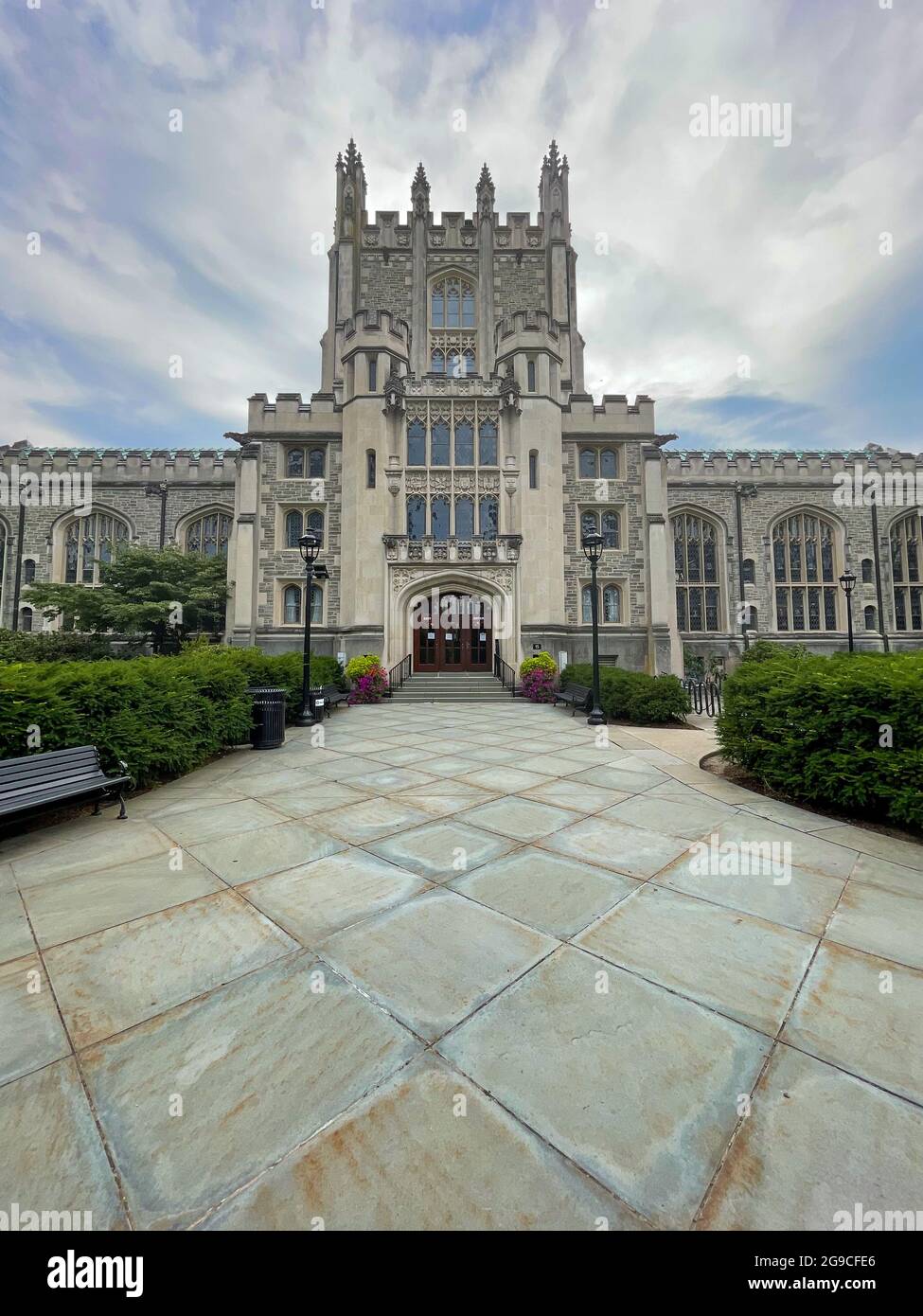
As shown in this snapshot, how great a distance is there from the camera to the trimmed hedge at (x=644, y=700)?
1123cm

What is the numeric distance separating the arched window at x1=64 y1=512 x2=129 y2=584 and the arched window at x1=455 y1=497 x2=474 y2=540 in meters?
19.7

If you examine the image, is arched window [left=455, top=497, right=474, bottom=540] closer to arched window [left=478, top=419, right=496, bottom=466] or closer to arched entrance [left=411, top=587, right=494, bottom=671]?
arched window [left=478, top=419, right=496, bottom=466]

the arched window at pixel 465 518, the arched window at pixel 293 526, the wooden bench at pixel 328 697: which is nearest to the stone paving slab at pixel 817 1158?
the wooden bench at pixel 328 697

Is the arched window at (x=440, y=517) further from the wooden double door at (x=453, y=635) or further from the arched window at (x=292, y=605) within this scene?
the arched window at (x=292, y=605)

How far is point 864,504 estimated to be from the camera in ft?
93.4

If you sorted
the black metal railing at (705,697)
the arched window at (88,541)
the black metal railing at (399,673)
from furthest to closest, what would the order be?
the arched window at (88,541) < the black metal railing at (399,673) < the black metal railing at (705,697)

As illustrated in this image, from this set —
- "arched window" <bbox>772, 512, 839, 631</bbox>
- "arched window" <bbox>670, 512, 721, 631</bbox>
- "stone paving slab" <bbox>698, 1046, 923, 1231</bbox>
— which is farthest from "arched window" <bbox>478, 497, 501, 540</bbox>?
"stone paving slab" <bbox>698, 1046, 923, 1231</bbox>

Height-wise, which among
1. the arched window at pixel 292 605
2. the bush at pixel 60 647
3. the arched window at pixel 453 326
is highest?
the arched window at pixel 453 326

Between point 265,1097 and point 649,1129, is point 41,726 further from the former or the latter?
point 649,1129

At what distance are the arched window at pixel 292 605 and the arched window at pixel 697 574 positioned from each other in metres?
21.0

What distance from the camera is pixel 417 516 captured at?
21391mm

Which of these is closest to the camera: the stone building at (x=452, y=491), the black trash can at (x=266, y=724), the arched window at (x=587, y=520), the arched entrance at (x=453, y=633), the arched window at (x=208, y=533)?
the black trash can at (x=266, y=724)

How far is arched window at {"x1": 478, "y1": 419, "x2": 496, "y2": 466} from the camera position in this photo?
70.7 ft

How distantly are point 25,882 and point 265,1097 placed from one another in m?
3.05
